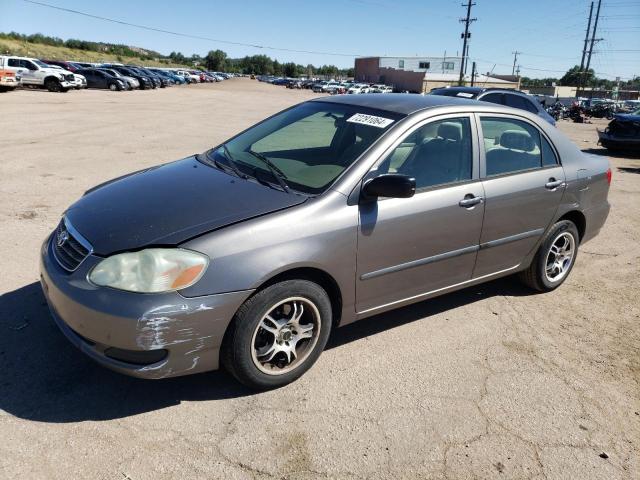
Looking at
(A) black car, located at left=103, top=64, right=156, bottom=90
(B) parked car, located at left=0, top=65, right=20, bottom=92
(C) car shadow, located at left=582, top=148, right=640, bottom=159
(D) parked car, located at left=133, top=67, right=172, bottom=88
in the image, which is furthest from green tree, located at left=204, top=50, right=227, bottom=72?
(C) car shadow, located at left=582, top=148, right=640, bottom=159

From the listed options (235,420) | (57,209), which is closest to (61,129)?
(57,209)

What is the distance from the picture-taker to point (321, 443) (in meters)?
2.66

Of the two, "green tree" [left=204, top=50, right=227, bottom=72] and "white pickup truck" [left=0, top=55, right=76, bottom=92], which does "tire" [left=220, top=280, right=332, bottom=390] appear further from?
"green tree" [left=204, top=50, right=227, bottom=72]

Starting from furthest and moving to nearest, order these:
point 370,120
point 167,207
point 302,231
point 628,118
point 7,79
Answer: point 7,79 < point 628,118 < point 370,120 < point 167,207 < point 302,231

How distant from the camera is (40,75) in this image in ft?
93.7

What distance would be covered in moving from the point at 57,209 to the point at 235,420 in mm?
4577

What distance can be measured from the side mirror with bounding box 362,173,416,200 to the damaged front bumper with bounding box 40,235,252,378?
992 mm

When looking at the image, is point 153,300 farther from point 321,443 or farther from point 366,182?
point 366,182

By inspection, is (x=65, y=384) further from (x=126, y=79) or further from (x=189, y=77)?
(x=189, y=77)

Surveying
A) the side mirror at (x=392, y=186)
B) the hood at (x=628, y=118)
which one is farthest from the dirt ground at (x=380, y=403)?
the hood at (x=628, y=118)

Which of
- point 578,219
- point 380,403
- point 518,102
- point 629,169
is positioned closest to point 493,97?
point 518,102

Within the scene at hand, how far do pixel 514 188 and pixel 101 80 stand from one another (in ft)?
123

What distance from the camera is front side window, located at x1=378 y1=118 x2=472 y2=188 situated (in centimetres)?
353

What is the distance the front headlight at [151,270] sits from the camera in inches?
102
